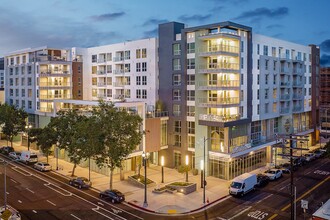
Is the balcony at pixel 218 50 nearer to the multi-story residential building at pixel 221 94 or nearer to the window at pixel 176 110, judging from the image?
the multi-story residential building at pixel 221 94

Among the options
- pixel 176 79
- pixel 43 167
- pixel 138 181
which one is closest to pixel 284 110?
pixel 176 79

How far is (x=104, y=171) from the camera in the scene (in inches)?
2061

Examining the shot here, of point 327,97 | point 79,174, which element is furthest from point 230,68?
point 327,97

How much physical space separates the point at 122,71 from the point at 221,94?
84.2 feet

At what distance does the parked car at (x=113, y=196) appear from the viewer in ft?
129

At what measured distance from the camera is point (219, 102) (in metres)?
51.0

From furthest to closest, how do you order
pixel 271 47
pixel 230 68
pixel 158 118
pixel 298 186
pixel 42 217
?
pixel 271 47, pixel 158 118, pixel 230 68, pixel 298 186, pixel 42 217

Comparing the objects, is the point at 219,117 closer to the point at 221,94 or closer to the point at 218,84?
the point at 221,94

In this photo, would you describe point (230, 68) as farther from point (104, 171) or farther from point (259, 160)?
point (104, 171)

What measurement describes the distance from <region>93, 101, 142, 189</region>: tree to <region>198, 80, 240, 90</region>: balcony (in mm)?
13837

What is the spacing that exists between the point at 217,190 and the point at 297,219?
12043 millimetres

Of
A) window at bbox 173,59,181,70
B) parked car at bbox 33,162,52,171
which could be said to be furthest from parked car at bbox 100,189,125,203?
window at bbox 173,59,181,70

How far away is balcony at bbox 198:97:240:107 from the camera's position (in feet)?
165

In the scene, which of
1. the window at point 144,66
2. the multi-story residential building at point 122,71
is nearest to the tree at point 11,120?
the multi-story residential building at point 122,71
